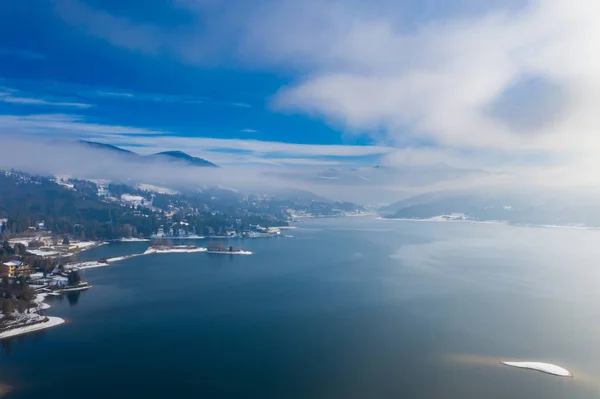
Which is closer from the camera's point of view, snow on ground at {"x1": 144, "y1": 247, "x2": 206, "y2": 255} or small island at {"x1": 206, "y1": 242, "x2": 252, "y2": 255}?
snow on ground at {"x1": 144, "y1": 247, "x2": 206, "y2": 255}

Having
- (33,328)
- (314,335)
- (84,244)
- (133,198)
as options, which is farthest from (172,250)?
(133,198)

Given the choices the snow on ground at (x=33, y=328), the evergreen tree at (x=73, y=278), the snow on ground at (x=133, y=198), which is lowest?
the snow on ground at (x=33, y=328)

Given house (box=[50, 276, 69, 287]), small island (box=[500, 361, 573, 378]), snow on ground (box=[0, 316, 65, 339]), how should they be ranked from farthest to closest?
house (box=[50, 276, 69, 287])
snow on ground (box=[0, 316, 65, 339])
small island (box=[500, 361, 573, 378])

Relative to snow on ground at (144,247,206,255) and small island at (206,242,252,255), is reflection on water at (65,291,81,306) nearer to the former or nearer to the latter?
snow on ground at (144,247,206,255)

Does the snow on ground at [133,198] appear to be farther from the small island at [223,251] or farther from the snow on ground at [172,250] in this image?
the small island at [223,251]

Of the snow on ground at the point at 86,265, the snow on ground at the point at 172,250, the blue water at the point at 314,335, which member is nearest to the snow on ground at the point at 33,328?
the blue water at the point at 314,335

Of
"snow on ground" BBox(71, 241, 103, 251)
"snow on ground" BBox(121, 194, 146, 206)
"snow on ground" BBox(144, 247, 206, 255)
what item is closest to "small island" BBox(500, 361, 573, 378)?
"snow on ground" BBox(144, 247, 206, 255)

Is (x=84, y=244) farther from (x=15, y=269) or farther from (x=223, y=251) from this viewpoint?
(x=15, y=269)
